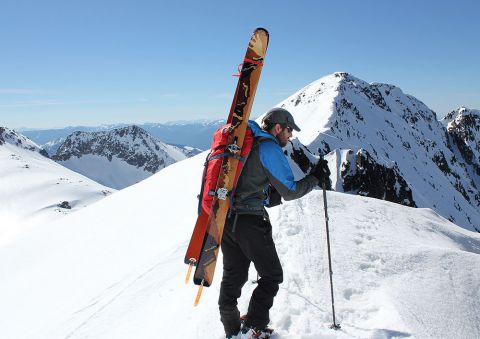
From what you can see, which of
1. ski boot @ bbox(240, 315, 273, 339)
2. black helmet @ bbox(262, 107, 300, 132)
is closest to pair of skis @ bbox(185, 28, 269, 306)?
black helmet @ bbox(262, 107, 300, 132)

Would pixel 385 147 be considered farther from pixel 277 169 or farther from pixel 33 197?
pixel 277 169

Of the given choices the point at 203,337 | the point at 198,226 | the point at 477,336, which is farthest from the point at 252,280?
the point at 477,336

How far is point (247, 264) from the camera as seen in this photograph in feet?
16.0

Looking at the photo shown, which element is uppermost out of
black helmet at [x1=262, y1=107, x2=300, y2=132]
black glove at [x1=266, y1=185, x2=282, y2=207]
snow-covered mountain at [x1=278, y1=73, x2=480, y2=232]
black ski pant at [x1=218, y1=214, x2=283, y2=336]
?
snow-covered mountain at [x1=278, y1=73, x2=480, y2=232]

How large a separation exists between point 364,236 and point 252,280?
10.1 ft

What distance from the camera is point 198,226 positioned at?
4992 millimetres

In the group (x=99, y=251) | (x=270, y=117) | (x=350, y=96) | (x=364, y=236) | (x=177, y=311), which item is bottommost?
(x=99, y=251)

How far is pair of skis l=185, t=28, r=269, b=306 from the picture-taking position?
4691 mm

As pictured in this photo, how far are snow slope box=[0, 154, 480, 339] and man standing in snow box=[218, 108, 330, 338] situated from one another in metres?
0.57

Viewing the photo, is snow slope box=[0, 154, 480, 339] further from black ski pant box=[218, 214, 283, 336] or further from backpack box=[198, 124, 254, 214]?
backpack box=[198, 124, 254, 214]

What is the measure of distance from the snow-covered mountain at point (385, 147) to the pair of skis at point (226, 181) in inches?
1132

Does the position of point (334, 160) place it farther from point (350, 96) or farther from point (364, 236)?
point (350, 96)

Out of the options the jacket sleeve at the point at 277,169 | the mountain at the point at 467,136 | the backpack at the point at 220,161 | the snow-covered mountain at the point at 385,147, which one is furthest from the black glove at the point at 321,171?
the mountain at the point at 467,136

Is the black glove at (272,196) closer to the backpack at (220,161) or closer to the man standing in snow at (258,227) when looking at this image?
the man standing in snow at (258,227)
